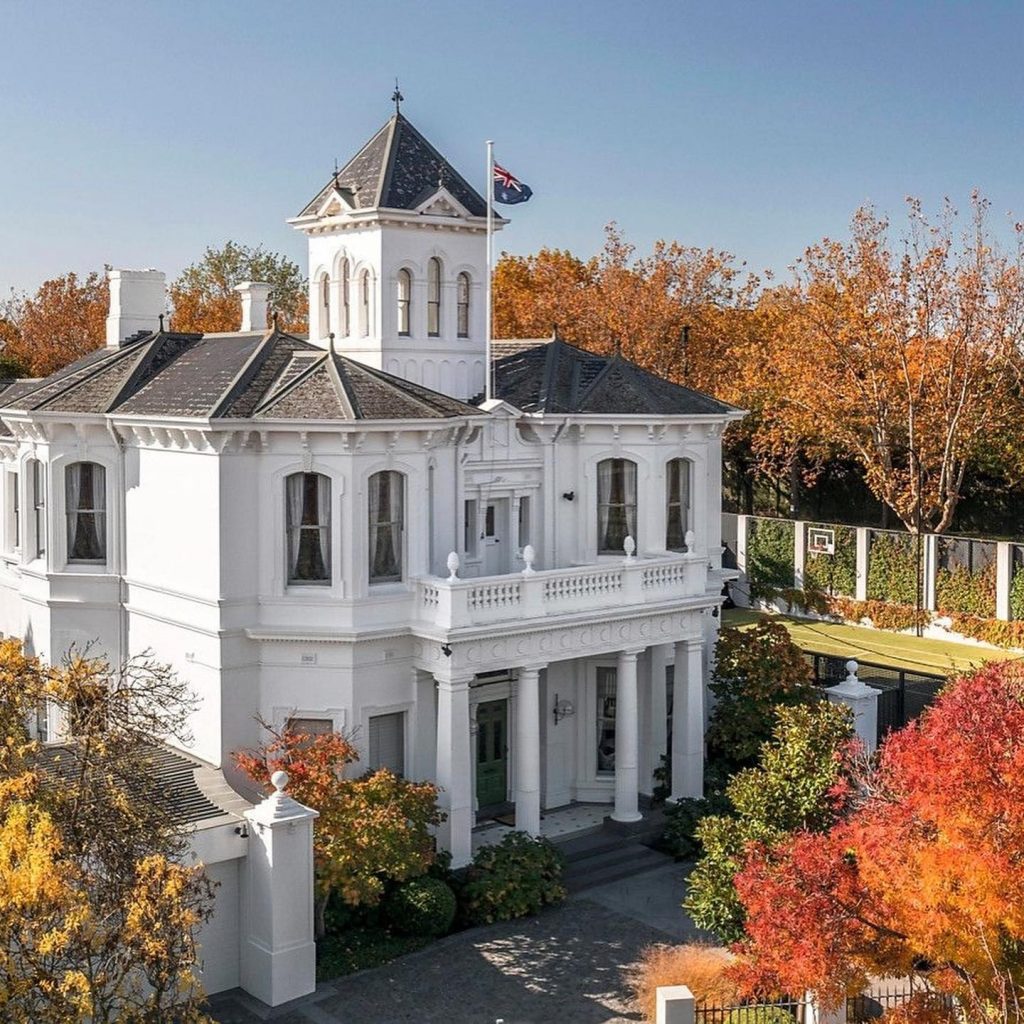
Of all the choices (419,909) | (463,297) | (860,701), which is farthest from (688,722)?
(463,297)

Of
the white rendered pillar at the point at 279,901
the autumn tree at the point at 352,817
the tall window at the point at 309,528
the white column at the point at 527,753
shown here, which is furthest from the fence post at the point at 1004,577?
the white rendered pillar at the point at 279,901

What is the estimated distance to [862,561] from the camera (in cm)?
4712

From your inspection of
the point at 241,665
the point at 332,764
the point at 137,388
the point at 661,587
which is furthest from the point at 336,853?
the point at 137,388

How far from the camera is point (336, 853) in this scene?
21.4 m

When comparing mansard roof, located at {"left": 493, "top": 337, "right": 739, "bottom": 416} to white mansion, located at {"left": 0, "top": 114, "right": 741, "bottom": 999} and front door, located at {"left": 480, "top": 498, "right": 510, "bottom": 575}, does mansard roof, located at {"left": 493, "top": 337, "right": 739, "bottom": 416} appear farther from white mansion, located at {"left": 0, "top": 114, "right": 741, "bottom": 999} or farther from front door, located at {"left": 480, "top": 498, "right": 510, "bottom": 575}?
front door, located at {"left": 480, "top": 498, "right": 510, "bottom": 575}

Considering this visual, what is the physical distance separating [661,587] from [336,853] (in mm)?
9253

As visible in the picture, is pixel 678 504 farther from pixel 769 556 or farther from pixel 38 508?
pixel 769 556

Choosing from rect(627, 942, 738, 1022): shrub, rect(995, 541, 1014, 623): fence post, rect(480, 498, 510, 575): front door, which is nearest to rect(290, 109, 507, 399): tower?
rect(480, 498, 510, 575): front door

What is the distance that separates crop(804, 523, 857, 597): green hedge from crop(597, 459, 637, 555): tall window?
20.5 meters

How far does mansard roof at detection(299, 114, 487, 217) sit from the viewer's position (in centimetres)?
2780

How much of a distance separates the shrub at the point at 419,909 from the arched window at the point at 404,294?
11500 millimetres

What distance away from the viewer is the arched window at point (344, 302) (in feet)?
93.2

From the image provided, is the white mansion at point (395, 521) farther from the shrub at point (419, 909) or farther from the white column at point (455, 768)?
the shrub at point (419, 909)

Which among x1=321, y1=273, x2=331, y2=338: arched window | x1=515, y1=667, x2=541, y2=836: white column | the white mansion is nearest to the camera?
the white mansion
